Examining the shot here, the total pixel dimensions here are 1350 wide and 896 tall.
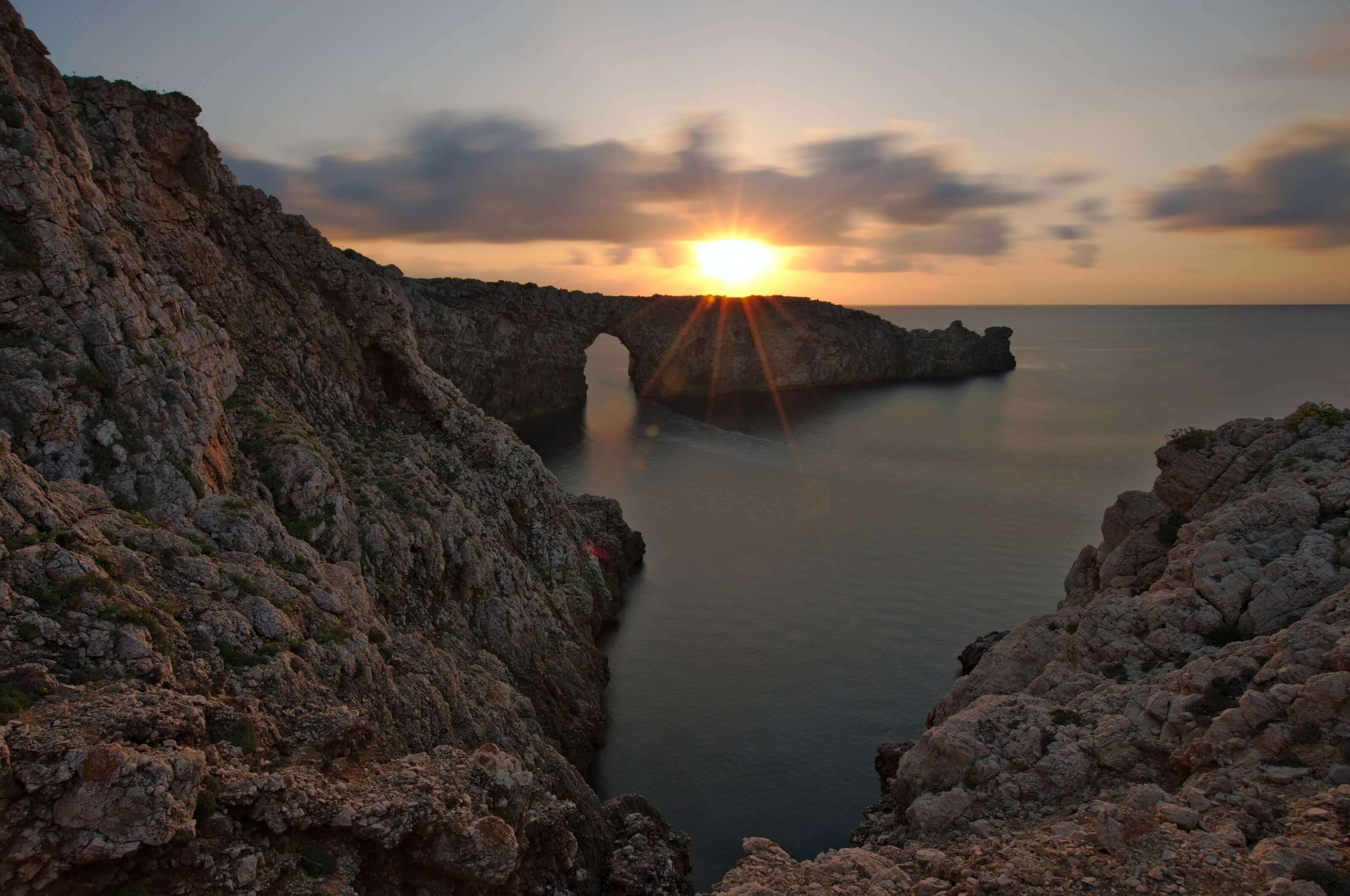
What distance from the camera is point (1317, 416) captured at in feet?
84.3

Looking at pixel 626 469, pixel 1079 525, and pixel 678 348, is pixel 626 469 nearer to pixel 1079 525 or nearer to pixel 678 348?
pixel 1079 525

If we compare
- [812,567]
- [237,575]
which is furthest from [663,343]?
[237,575]

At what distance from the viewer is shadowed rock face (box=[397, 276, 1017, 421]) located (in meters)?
98.5

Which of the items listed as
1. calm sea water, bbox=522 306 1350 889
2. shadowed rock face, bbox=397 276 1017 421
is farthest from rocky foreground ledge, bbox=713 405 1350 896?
shadowed rock face, bbox=397 276 1017 421

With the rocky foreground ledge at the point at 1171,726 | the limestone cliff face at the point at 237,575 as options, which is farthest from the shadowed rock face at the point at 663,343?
the rocky foreground ledge at the point at 1171,726

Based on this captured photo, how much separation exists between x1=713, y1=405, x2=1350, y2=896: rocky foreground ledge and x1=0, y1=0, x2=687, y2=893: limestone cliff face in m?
7.30

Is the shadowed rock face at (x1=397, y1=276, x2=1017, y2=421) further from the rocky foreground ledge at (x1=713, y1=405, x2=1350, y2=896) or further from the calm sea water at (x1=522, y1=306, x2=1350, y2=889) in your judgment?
the rocky foreground ledge at (x1=713, y1=405, x2=1350, y2=896)

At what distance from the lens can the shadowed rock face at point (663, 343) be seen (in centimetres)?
9850

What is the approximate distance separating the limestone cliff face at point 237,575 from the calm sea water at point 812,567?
14.2ft

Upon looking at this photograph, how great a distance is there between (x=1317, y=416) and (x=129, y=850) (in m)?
31.6

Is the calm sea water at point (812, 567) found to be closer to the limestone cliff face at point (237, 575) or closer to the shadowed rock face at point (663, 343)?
the limestone cliff face at point (237, 575)

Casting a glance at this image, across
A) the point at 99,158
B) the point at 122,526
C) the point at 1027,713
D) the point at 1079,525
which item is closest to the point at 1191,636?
the point at 1027,713

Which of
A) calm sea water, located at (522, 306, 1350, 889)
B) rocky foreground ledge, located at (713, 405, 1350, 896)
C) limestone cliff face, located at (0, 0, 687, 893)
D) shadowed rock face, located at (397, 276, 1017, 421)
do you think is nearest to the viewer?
limestone cliff face, located at (0, 0, 687, 893)

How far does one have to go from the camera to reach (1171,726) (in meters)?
17.9
